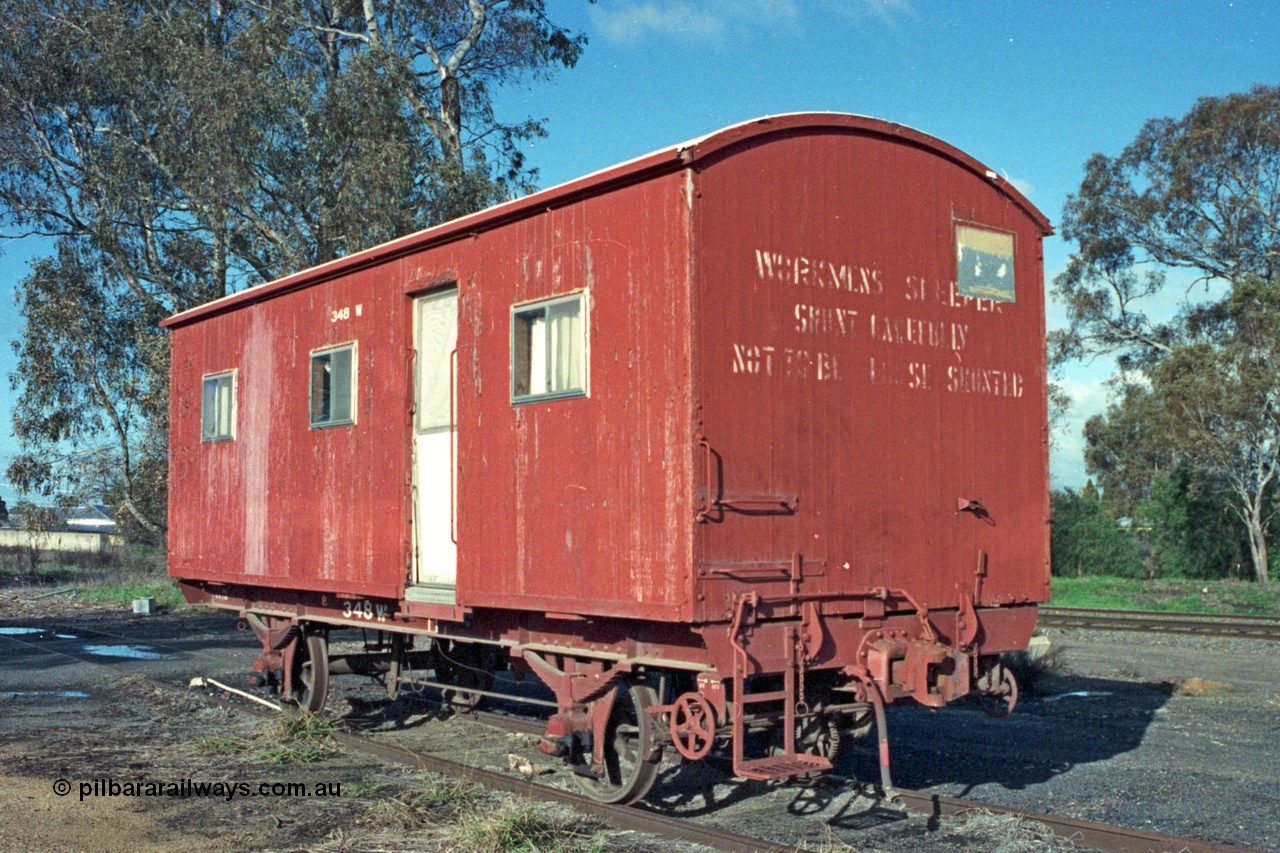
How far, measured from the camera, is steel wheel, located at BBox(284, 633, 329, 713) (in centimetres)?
1027

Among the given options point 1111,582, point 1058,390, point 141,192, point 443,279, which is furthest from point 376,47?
point 1058,390

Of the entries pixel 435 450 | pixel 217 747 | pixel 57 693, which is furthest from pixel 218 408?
pixel 435 450

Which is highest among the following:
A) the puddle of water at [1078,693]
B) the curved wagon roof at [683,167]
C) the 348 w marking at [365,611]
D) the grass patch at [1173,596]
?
the curved wagon roof at [683,167]

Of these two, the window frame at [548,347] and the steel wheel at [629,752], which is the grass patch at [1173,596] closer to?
the steel wheel at [629,752]

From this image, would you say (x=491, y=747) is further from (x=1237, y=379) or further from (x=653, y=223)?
(x=1237, y=379)

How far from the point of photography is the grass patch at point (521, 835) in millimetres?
6059

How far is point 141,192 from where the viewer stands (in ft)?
83.8

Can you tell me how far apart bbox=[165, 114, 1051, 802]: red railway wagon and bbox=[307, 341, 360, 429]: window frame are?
0.23 meters

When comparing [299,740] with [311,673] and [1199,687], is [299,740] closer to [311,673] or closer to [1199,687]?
[311,673]

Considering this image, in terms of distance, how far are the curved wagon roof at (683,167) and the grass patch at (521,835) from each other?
353cm

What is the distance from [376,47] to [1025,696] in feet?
60.7

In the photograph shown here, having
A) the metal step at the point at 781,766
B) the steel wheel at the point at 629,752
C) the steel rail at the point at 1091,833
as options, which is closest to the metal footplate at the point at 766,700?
the metal step at the point at 781,766

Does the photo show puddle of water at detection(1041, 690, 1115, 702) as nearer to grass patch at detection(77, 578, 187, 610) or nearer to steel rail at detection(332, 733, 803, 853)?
steel rail at detection(332, 733, 803, 853)

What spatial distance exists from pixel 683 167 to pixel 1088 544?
29.7 m
